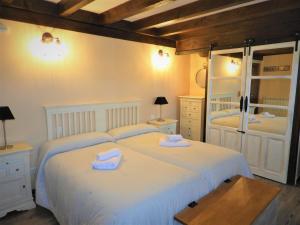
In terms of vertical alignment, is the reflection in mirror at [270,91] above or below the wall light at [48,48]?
below

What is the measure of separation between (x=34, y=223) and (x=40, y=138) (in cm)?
104

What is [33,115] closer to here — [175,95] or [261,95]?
[175,95]

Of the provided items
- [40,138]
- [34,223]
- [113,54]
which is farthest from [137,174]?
[113,54]

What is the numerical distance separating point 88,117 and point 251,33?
111 inches

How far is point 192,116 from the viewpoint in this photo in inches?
173

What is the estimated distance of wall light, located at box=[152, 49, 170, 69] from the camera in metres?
4.06

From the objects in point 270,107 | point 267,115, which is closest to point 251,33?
point 270,107

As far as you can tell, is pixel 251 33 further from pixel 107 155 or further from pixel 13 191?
pixel 13 191

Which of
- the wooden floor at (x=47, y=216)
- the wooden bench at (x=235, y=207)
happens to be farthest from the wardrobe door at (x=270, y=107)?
the wooden bench at (x=235, y=207)

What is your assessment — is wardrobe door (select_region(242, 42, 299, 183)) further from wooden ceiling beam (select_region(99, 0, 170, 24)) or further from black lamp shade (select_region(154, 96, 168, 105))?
wooden ceiling beam (select_region(99, 0, 170, 24))

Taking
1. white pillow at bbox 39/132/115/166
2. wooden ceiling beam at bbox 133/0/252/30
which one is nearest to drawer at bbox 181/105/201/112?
wooden ceiling beam at bbox 133/0/252/30

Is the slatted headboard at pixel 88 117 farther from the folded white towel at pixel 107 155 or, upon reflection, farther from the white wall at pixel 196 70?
the white wall at pixel 196 70

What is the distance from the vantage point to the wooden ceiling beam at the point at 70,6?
225 cm

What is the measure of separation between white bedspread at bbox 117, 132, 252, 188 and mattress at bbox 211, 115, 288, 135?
100 cm
